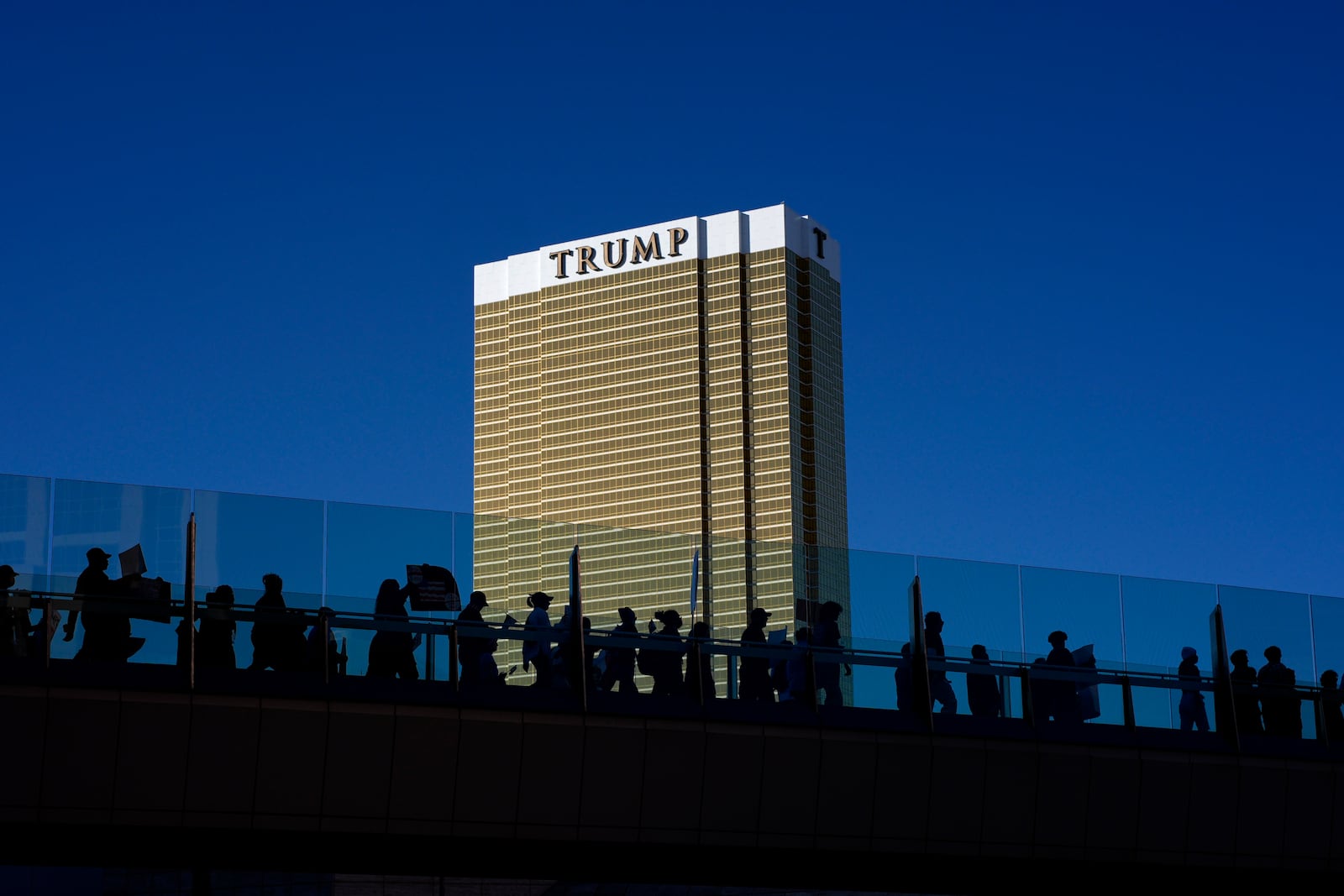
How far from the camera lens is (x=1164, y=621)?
26156mm

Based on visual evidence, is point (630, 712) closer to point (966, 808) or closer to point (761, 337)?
point (966, 808)

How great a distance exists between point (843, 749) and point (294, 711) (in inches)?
282

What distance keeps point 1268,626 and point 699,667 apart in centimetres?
982

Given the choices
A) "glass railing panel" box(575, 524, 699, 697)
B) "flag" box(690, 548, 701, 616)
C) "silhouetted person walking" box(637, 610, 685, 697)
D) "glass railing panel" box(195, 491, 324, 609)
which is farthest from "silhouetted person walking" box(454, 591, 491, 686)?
"flag" box(690, 548, 701, 616)

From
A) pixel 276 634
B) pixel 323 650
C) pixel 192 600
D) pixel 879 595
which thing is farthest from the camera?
pixel 879 595

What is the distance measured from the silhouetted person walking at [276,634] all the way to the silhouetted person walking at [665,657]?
14.3ft

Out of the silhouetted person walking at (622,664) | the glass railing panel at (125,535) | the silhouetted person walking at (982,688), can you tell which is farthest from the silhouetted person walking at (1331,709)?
the glass railing panel at (125,535)

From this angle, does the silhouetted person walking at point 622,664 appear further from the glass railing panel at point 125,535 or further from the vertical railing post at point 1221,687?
the vertical railing post at point 1221,687

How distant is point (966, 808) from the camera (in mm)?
23703

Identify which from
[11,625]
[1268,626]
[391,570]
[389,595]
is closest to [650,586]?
[391,570]

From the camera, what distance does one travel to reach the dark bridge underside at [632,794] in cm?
1892

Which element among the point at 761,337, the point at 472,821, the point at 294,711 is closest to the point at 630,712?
the point at 472,821

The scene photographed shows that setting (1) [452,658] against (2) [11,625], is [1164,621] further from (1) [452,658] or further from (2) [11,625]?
(2) [11,625]

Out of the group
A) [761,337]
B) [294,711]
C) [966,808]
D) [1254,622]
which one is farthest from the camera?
[761,337]
